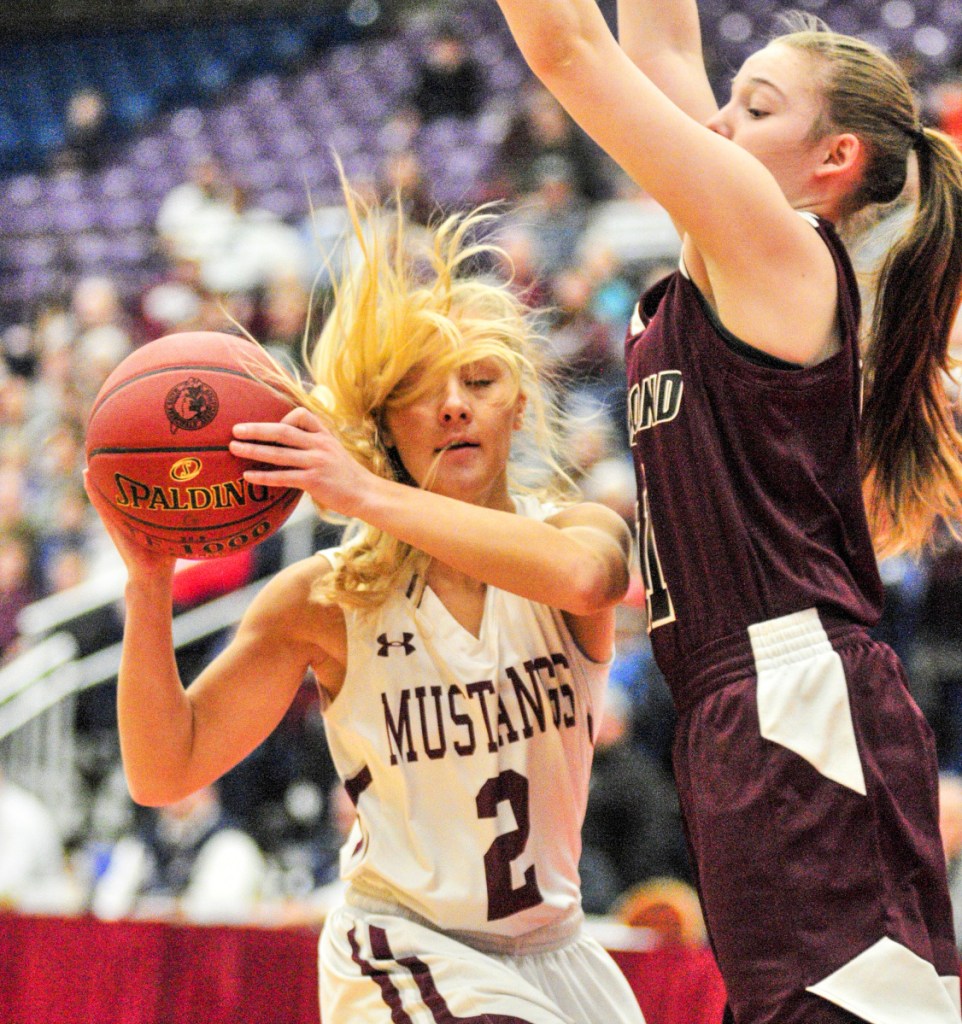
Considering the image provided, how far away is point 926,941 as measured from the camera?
214 centimetres

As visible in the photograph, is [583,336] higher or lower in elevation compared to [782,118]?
lower

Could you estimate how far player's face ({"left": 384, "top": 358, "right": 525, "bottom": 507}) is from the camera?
277 centimetres

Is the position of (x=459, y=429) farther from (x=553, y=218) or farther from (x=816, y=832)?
(x=553, y=218)

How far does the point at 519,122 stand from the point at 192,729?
7288mm

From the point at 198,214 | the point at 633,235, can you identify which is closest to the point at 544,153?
the point at 633,235

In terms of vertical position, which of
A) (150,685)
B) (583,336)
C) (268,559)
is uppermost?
(150,685)

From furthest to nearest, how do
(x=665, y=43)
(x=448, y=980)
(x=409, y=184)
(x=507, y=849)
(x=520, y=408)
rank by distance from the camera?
(x=409, y=184), (x=520, y=408), (x=665, y=43), (x=507, y=849), (x=448, y=980)

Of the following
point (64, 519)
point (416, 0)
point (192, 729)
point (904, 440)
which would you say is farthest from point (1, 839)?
point (416, 0)

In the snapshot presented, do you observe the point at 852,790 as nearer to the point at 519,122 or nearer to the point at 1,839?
the point at 1,839

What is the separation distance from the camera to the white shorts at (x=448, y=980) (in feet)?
8.13

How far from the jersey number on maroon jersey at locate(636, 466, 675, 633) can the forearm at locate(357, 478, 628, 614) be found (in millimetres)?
158

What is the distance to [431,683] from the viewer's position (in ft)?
8.89

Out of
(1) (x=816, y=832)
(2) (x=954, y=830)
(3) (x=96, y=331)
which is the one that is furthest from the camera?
(3) (x=96, y=331)

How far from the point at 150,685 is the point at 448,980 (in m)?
0.77
